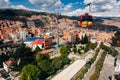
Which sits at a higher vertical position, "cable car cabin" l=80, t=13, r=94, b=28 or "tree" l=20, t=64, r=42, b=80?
"cable car cabin" l=80, t=13, r=94, b=28

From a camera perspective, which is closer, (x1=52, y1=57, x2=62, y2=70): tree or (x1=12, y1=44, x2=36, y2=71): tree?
(x1=52, y1=57, x2=62, y2=70): tree

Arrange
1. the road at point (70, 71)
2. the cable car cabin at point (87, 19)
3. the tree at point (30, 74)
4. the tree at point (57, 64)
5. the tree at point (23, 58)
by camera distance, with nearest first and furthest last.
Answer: the tree at point (30, 74) < the road at point (70, 71) < the cable car cabin at point (87, 19) < the tree at point (57, 64) < the tree at point (23, 58)

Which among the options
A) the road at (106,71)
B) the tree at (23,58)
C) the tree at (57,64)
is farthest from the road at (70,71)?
the tree at (23,58)

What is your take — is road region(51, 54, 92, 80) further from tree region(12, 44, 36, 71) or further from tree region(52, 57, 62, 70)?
tree region(12, 44, 36, 71)

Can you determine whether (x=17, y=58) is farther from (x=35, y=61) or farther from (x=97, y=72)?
(x=97, y=72)

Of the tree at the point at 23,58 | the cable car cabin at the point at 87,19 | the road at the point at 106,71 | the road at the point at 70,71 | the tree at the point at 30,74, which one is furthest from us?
the tree at the point at 23,58

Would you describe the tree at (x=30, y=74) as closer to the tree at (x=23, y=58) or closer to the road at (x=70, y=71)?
the road at (x=70, y=71)

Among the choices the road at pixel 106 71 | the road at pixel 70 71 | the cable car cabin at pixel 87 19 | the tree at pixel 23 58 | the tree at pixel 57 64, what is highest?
the cable car cabin at pixel 87 19

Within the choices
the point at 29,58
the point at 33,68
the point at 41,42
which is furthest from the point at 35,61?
the point at 41,42

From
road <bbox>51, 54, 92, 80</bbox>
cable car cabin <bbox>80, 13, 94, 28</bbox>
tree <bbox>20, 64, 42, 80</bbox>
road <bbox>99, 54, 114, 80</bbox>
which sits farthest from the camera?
cable car cabin <bbox>80, 13, 94, 28</bbox>

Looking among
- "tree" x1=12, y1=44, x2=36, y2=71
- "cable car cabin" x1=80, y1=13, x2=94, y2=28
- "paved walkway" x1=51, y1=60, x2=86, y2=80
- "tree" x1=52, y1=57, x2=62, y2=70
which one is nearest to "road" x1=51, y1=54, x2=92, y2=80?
"paved walkway" x1=51, y1=60, x2=86, y2=80

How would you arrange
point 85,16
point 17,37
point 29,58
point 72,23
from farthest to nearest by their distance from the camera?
point 72,23 < point 17,37 < point 29,58 < point 85,16
